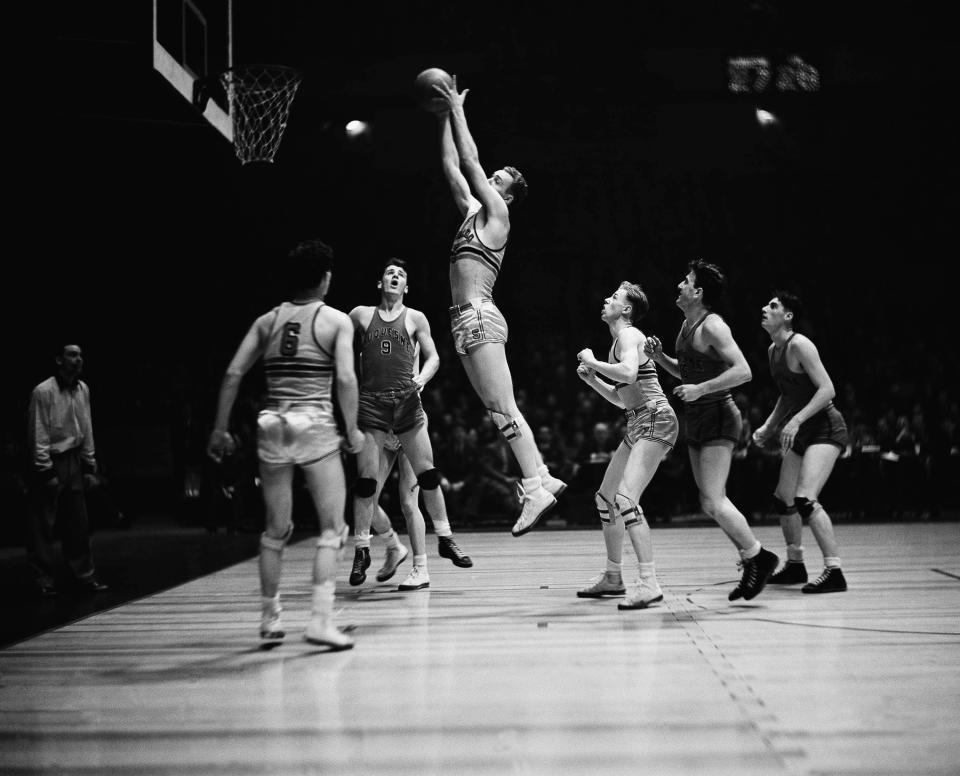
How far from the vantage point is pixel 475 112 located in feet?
58.3

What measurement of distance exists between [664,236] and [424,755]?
54.0 ft

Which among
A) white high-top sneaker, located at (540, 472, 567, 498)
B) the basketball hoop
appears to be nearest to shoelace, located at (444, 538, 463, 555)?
white high-top sneaker, located at (540, 472, 567, 498)

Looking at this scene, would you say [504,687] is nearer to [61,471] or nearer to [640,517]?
[640,517]

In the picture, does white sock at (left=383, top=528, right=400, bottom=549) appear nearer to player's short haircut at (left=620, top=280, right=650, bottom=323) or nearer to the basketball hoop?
player's short haircut at (left=620, top=280, right=650, bottom=323)

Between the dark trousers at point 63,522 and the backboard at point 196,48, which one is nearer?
the dark trousers at point 63,522

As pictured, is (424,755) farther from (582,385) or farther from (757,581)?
(582,385)

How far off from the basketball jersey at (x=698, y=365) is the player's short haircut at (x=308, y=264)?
6.84ft

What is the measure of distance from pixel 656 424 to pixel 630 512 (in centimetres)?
53

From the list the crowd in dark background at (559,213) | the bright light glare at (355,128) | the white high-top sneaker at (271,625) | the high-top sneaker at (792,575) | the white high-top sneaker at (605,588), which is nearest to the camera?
the white high-top sneaker at (271,625)

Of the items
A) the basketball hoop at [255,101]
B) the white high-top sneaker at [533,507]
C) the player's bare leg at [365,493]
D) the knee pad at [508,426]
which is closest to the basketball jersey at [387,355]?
the player's bare leg at [365,493]

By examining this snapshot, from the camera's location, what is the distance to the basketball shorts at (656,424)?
553 cm

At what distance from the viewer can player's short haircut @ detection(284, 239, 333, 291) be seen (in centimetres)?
441

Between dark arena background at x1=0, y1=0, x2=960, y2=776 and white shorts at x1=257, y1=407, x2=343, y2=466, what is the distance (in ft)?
2.80

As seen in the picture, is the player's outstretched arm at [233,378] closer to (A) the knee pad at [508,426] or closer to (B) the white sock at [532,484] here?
(A) the knee pad at [508,426]
